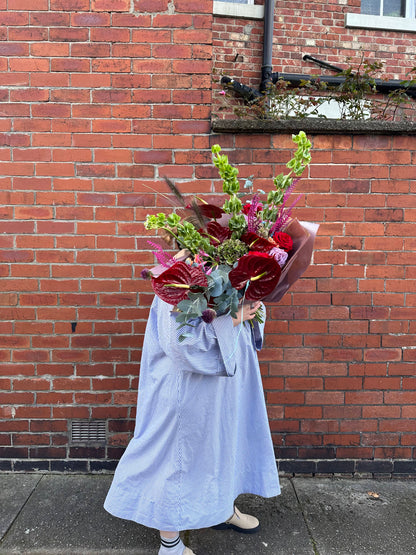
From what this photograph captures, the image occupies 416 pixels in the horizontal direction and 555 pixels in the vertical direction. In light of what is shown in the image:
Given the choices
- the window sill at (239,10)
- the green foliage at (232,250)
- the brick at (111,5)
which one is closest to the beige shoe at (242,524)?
the green foliage at (232,250)

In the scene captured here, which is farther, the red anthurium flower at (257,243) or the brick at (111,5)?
the brick at (111,5)

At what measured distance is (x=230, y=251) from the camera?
1644mm

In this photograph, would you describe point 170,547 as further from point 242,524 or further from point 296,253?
point 296,253

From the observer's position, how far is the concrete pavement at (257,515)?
226cm

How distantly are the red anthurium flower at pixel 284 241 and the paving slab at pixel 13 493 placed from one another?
2173 millimetres

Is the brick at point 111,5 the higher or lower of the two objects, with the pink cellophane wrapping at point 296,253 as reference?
higher

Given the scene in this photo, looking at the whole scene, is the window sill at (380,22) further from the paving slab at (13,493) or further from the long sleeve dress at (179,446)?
the paving slab at (13,493)

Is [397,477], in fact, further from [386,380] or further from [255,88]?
[255,88]

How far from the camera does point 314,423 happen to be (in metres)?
2.94

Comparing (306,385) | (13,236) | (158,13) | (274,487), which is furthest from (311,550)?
(158,13)

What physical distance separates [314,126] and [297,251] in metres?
1.45

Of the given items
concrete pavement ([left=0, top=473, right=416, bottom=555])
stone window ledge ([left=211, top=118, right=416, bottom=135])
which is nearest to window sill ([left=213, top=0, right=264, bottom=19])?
stone window ledge ([left=211, top=118, right=416, bottom=135])

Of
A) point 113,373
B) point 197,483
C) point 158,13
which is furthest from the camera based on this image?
point 113,373

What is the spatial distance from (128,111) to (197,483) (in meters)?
2.21
